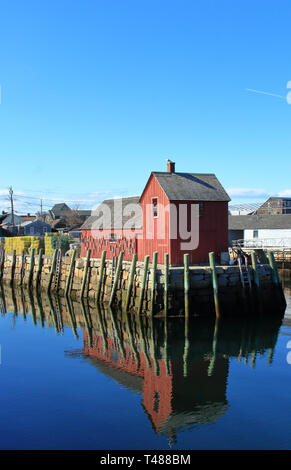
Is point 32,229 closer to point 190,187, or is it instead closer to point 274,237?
point 274,237

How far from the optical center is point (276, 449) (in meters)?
9.40

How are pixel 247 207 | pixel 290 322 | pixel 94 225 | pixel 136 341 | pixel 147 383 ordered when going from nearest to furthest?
pixel 147 383 < pixel 136 341 < pixel 290 322 < pixel 94 225 < pixel 247 207

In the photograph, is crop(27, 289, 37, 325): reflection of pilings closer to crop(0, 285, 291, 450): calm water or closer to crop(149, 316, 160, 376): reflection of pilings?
crop(0, 285, 291, 450): calm water

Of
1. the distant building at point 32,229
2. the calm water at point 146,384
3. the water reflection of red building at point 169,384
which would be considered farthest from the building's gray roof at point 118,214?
the distant building at point 32,229

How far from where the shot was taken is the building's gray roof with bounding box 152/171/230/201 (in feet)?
81.2

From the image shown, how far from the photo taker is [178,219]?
24.5 metres

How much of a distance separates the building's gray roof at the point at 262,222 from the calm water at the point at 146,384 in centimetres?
2956

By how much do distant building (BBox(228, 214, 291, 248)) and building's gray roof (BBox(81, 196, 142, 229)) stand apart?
20.5m

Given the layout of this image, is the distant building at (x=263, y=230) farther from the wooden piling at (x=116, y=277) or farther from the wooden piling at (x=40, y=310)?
the wooden piling at (x=116, y=277)

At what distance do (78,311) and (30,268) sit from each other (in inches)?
364
